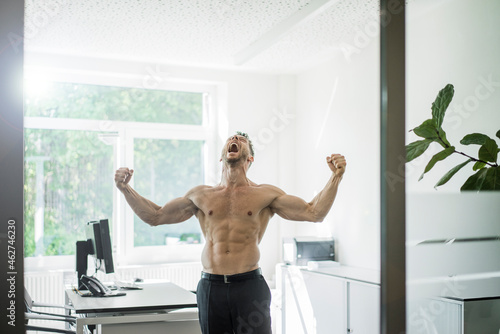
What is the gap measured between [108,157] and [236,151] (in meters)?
2.50

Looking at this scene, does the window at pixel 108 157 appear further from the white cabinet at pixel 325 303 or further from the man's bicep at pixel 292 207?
the man's bicep at pixel 292 207

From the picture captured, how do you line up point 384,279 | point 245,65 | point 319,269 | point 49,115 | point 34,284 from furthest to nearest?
point 245,65 → point 49,115 → point 34,284 → point 319,269 → point 384,279

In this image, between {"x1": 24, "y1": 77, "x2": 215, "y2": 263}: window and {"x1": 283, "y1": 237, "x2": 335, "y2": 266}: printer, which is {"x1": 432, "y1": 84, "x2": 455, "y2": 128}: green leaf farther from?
{"x1": 24, "y1": 77, "x2": 215, "y2": 263}: window

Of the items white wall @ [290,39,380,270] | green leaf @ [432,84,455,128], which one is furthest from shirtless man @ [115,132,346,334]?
white wall @ [290,39,380,270]

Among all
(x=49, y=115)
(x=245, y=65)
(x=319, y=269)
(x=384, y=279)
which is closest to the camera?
(x=384, y=279)

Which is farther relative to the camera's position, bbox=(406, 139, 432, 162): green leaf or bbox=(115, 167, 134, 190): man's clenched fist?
bbox=(115, 167, 134, 190): man's clenched fist

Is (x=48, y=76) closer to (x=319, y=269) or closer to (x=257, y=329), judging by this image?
(x=319, y=269)

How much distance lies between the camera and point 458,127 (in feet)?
10.9

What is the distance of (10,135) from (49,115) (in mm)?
4018

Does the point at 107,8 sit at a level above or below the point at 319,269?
above

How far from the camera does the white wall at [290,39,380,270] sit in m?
4.62

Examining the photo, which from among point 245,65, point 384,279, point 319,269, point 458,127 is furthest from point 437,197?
point 245,65

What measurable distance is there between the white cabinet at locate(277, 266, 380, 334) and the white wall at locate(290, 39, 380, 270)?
431 millimetres

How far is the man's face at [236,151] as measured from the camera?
3.29 m
